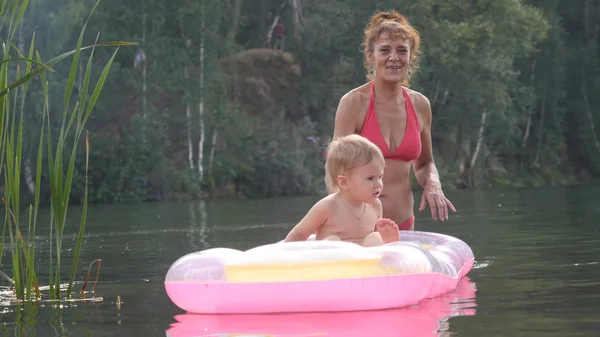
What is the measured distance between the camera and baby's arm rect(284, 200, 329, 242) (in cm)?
691

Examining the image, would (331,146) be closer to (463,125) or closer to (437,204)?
(437,204)

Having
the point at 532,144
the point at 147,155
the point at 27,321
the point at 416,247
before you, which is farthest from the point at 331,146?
the point at 532,144

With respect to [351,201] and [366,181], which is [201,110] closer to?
[351,201]

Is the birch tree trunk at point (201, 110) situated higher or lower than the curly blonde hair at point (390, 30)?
lower

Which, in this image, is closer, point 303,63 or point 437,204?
point 437,204

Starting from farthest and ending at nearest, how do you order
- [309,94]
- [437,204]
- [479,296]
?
[309,94] < [437,204] < [479,296]

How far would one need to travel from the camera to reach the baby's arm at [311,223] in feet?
22.7

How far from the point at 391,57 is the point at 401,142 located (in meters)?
0.54

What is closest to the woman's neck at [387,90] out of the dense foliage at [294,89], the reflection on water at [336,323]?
the reflection on water at [336,323]

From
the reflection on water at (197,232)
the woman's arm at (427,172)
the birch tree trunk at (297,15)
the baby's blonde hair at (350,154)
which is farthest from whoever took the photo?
the birch tree trunk at (297,15)

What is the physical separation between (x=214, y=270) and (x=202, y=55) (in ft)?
108

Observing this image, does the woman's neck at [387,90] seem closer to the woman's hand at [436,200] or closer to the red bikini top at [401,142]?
the red bikini top at [401,142]

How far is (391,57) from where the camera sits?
7.99 meters

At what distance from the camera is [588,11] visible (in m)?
47.6
